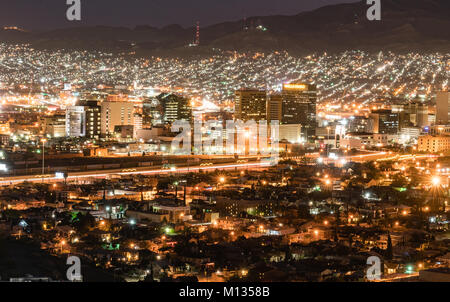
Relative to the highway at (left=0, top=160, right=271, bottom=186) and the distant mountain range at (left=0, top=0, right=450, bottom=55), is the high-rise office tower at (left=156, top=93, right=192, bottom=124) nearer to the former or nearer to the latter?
the highway at (left=0, top=160, right=271, bottom=186)

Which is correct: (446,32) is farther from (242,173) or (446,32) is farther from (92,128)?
(242,173)

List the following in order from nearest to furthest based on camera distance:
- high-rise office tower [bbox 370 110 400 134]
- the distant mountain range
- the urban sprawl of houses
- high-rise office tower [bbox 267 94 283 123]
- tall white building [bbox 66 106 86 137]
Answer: the urban sprawl of houses
tall white building [bbox 66 106 86 137]
high-rise office tower [bbox 267 94 283 123]
high-rise office tower [bbox 370 110 400 134]
the distant mountain range

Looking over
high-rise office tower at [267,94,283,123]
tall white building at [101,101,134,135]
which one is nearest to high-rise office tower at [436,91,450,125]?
high-rise office tower at [267,94,283,123]

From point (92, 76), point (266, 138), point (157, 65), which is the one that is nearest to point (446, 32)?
point (157, 65)

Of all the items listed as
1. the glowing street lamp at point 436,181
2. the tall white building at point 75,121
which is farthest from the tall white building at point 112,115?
the glowing street lamp at point 436,181

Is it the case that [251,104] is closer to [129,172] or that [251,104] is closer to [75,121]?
[75,121]

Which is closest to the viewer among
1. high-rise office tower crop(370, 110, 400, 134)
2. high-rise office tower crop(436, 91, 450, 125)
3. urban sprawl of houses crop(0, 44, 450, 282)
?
urban sprawl of houses crop(0, 44, 450, 282)
